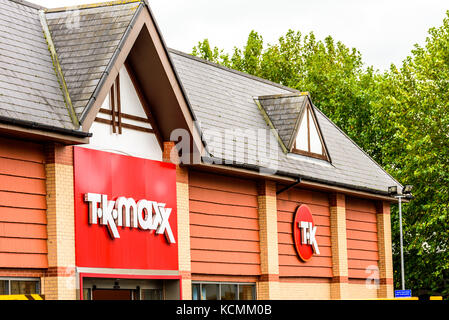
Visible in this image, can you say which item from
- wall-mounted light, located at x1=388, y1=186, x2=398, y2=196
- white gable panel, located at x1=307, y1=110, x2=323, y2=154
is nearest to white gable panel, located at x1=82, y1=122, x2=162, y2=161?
white gable panel, located at x1=307, y1=110, x2=323, y2=154

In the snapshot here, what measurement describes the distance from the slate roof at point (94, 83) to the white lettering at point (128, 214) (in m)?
1.90

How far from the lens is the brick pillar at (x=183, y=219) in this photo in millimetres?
20109

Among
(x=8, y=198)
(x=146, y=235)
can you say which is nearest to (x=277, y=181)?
(x=146, y=235)

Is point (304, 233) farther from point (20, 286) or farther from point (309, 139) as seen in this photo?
point (20, 286)

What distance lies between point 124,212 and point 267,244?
6.24 meters

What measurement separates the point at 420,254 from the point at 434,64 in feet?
30.3

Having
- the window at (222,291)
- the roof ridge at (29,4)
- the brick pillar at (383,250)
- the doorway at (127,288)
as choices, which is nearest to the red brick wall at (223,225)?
the window at (222,291)

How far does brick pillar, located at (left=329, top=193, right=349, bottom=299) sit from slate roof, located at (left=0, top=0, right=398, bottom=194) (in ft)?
2.80

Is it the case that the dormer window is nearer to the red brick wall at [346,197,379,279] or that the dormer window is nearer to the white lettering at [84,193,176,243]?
the red brick wall at [346,197,379,279]

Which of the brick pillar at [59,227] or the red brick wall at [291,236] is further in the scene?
the red brick wall at [291,236]

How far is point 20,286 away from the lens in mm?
15750

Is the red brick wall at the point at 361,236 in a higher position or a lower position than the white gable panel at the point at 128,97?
lower

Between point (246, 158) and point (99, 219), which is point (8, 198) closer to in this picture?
point (99, 219)

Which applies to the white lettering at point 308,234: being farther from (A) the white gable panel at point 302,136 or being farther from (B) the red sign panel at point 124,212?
(B) the red sign panel at point 124,212
